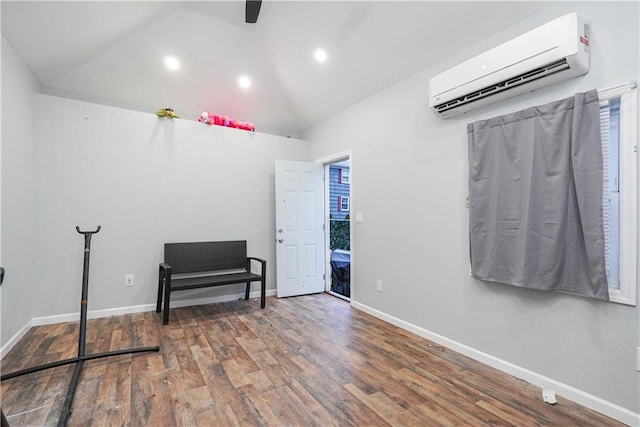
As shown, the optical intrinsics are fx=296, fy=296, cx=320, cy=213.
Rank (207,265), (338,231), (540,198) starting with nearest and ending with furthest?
(540,198), (207,265), (338,231)

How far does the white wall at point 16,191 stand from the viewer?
2.37 metres

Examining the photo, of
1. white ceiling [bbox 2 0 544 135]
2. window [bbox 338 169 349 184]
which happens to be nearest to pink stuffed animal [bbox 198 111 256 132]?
white ceiling [bbox 2 0 544 135]

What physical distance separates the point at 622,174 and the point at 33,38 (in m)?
4.50

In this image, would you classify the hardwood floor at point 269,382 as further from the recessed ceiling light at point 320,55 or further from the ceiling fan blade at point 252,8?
the recessed ceiling light at point 320,55

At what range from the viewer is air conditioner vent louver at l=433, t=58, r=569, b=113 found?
1.80m

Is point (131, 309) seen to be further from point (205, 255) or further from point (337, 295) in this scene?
point (337, 295)

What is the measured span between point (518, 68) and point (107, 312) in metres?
4.43

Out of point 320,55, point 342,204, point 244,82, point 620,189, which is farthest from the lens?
point 342,204

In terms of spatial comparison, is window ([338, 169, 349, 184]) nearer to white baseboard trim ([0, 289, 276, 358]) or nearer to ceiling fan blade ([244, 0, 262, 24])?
white baseboard trim ([0, 289, 276, 358])

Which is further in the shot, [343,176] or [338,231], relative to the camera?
[343,176]

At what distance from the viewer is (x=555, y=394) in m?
1.91

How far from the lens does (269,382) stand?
2029 mm

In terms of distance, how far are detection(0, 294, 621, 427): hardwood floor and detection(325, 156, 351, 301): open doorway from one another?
154 centimetres

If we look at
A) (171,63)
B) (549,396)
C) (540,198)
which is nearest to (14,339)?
(171,63)
